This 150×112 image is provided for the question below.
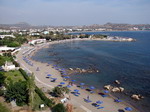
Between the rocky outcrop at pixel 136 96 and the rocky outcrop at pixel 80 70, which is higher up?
the rocky outcrop at pixel 80 70

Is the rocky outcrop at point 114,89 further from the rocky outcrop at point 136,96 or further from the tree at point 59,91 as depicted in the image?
the tree at point 59,91

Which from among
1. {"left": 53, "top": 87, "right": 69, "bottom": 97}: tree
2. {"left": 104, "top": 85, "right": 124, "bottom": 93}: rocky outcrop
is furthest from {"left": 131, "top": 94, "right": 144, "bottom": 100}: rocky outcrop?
{"left": 53, "top": 87, "right": 69, "bottom": 97}: tree

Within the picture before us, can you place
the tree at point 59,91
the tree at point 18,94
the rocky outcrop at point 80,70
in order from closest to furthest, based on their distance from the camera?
the tree at point 18,94 → the tree at point 59,91 → the rocky outcrop at point 80,70

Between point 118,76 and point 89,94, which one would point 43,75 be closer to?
point 89,94

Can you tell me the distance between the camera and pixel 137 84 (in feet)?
112

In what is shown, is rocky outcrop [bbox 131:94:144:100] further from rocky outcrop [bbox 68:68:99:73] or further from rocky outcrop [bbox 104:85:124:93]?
rocky outcrop [bbox 68:68:99:73]

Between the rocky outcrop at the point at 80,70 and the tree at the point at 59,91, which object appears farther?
the rocky outcrop at the point at 80,70

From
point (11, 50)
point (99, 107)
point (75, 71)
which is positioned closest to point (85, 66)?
point (75, 71)

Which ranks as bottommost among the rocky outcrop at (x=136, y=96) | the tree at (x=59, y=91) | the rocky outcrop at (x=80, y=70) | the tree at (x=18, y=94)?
the rocky outcrop at (x=136, y=96)

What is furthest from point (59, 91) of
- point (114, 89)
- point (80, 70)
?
point (80, 70)

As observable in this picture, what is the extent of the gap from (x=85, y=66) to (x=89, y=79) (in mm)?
11042

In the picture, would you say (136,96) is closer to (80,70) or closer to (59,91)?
(59,91)

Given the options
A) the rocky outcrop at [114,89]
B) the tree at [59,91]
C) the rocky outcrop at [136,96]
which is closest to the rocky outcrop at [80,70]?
the rocky outcrop at [114,89]

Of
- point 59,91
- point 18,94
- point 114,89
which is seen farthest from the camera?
point 114,89
